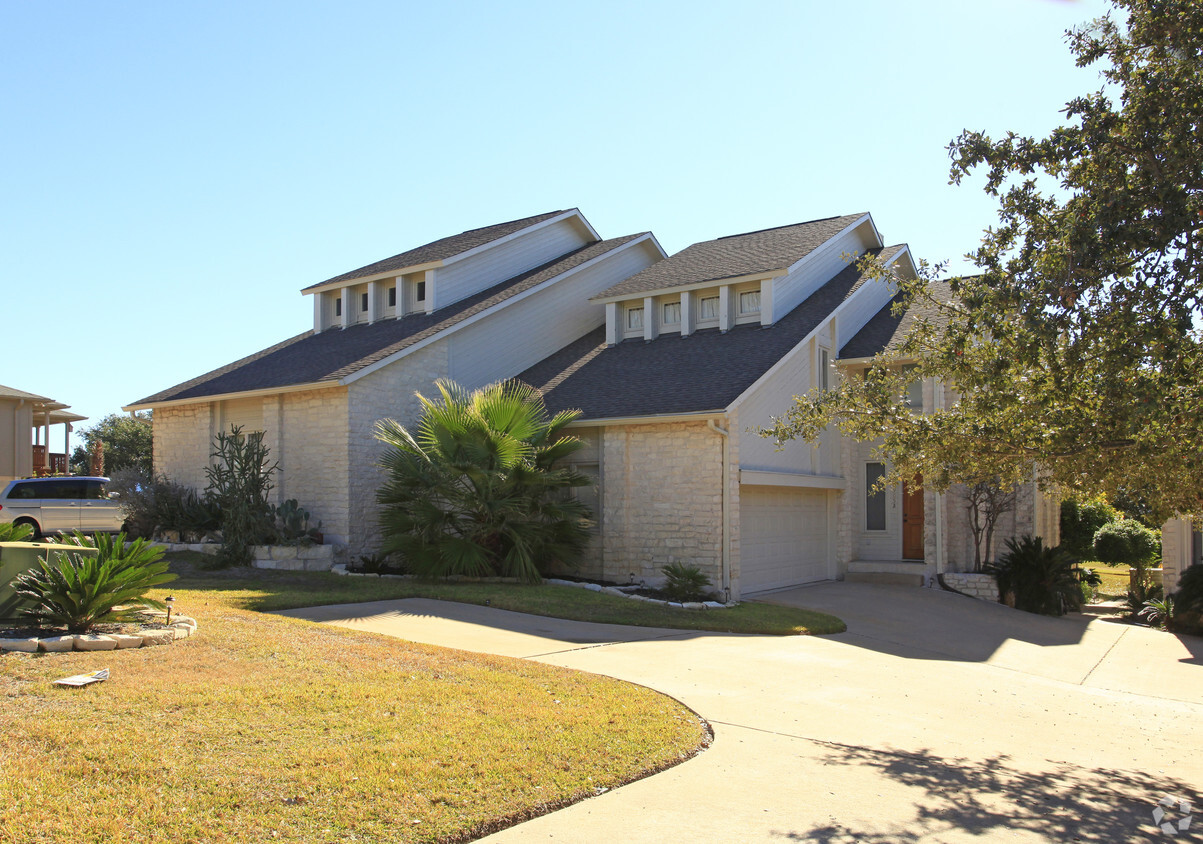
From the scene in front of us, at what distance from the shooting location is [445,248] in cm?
2383

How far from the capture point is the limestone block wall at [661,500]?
15.7m

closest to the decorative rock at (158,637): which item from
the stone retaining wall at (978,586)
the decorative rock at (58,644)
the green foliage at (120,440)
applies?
the decorative rock at (58,644)

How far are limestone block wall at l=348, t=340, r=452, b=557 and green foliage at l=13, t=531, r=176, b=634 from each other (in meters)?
8.57

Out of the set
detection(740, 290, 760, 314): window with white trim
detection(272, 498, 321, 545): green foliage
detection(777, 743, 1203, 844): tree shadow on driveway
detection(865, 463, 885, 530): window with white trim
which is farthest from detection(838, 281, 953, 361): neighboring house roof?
detection(777, 743, 1203, 844): tree shadow on driveway

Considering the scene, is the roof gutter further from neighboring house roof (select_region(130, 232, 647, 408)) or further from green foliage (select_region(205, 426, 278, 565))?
green foliage (select_region(205, 426, 278, 565))

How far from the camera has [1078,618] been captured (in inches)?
677

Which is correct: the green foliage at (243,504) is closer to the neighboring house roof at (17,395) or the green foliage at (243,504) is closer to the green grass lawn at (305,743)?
the green grass lawn at (305,743)

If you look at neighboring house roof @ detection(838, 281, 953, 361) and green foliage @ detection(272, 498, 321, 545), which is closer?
green foliage @ detection(272, 498, 321, 545)

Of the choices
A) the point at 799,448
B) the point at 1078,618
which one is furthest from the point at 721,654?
the point at 1078,618

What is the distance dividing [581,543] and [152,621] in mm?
8879

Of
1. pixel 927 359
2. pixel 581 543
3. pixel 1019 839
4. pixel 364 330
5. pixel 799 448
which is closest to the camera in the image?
pixel 1019 839

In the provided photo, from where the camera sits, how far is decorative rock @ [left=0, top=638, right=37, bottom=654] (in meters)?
7.66

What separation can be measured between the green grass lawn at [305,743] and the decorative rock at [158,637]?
159 mm

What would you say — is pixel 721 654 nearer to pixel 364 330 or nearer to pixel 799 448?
pixel 799 448
